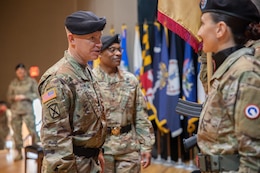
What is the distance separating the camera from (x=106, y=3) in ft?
10.1

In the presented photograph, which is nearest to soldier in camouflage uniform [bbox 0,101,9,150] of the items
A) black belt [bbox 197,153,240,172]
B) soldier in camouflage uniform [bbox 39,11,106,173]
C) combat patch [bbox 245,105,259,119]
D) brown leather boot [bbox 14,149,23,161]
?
brown leather boot [bbox 14,149,23,161]

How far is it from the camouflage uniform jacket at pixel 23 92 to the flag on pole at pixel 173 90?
204 centimetres

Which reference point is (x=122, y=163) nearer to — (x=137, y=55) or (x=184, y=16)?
(x=184, y=16)

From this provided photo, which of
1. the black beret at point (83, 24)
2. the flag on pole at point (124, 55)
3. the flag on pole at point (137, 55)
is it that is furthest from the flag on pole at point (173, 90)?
the black beret at point (83, 24)

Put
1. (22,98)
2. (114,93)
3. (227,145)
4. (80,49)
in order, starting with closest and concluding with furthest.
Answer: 1. (227,145)
2. (80,49)
3. (114,93)
4. (22,98)

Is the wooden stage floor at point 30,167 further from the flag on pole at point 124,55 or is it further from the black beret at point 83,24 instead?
the black beret at point 83,24

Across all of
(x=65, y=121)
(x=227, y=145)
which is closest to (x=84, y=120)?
(x=65, y=121)

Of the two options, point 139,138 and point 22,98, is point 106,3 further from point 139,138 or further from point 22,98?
point 22,98

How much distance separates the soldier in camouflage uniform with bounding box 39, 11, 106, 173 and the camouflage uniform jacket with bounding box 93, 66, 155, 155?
0.58 m

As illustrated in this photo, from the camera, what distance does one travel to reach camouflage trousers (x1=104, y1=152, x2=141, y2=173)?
2.66 metres

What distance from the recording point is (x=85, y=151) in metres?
1.96

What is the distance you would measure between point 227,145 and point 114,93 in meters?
1.45

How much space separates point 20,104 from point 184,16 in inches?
147

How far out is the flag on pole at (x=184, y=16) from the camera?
2727 mm
